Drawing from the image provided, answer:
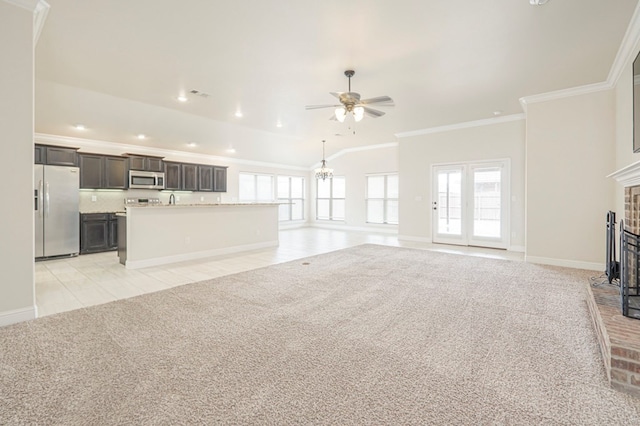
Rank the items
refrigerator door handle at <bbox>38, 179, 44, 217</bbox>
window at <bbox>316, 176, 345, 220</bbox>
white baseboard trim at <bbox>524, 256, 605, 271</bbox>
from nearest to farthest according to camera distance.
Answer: white baseboard trim at <bbox>524, 256, 605, 271</bbox> → refrigerator door handle at <bbox>38, 179, 44, 217</bbox> → window at <bbox>316, 176, 345, 220</bbox>

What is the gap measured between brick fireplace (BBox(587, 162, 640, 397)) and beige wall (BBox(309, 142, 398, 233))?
6.91m

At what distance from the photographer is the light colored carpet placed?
1.57m

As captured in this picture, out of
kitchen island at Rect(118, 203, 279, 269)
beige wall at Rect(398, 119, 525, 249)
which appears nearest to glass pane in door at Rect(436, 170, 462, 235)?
beige wall at Rect(398, 119, 525, 249)

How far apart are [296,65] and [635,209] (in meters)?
4.38

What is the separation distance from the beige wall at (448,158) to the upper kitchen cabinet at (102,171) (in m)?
7.16

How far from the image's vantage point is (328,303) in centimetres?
322

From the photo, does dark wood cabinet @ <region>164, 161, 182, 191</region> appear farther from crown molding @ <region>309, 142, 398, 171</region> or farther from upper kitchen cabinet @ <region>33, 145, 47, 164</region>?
crown molding @ <region>309, 142, 398, 171</region>

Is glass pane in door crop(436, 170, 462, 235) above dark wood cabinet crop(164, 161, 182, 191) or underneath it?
underneath

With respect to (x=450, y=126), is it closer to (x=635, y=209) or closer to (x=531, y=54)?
(x=531, y=54)

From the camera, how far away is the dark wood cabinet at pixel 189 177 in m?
8.10

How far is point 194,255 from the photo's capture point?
18.9 ft

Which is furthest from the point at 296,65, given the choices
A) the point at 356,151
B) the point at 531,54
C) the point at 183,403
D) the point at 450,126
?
the point at 356,151

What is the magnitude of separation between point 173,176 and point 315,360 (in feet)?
24.0

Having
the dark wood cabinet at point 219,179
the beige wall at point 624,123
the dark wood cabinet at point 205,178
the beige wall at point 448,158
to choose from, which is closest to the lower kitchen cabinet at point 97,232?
the dark wood cabinet at point 205,178
